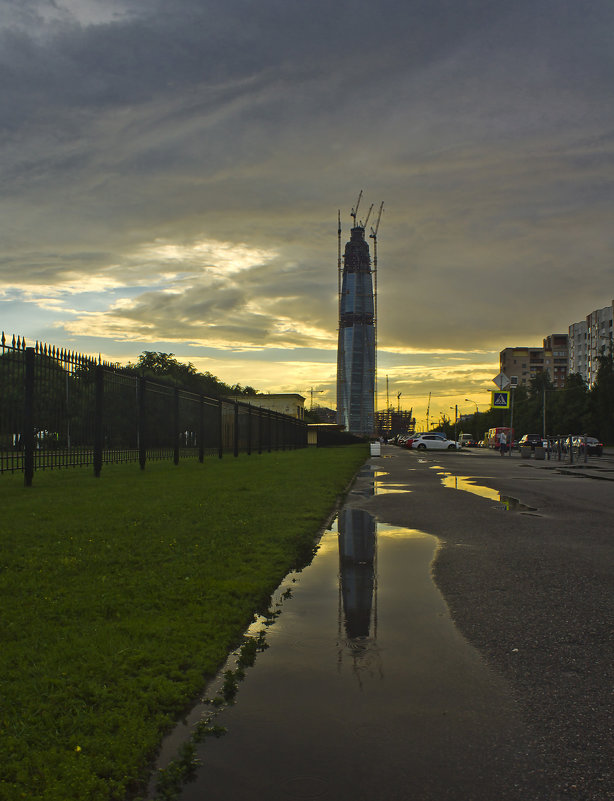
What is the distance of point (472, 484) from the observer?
760 inches

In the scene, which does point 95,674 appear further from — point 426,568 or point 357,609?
point 426,568

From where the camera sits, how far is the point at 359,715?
3.44m

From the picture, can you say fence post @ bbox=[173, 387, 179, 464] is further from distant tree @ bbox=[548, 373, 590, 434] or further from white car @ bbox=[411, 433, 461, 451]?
distant tree @ bbox=[548, 373, 590, 434]

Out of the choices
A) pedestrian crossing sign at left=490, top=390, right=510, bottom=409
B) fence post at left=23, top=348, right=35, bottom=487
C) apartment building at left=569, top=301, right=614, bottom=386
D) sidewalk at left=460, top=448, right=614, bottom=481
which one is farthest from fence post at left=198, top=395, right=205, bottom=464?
apartment building at left=569, top=301, right=614, bottom=386

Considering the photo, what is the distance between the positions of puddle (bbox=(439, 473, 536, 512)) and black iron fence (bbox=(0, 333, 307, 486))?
28.2ft

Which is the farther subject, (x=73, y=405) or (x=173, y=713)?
(x=73, y=405)

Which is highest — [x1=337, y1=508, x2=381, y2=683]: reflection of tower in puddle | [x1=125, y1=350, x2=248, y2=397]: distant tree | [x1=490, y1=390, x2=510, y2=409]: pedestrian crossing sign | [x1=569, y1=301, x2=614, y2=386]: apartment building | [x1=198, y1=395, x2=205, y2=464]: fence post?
[x1=569, y1=301, x2=614, y2=386]: apartment building

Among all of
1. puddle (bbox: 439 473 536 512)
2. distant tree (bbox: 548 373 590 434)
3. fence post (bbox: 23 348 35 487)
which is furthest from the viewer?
distant tree (bbox: 548 373 590 434)

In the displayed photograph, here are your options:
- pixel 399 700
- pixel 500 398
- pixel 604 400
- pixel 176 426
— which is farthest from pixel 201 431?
pixel 604 400

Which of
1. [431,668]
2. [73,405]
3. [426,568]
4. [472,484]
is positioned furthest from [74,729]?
[472,484]

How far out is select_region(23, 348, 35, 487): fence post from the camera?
13438mm

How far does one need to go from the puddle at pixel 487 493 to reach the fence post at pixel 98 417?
8.68m

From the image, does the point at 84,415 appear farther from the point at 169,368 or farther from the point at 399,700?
the point at 169,368

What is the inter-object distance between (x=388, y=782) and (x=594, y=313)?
18124 centimetres
